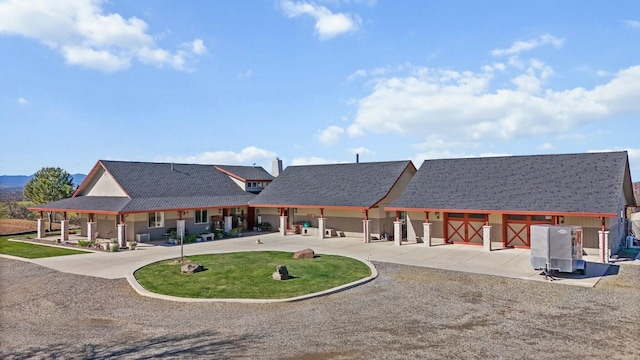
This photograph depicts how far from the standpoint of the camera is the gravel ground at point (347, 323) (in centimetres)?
1027

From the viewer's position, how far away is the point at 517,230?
2633cm

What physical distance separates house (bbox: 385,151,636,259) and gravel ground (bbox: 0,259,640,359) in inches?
272

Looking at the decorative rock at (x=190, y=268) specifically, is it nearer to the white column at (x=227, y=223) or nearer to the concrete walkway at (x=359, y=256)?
the concrete walkway at (x=359, y=256)

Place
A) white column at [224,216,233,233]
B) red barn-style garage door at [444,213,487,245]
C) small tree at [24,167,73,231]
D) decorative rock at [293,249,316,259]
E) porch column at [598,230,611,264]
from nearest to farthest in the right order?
porch column at [598,230,611,264]
decorative rock at [293,249,316,259]
red barn-style garage door at [444,213,487,245]
white column at [224,216,233,233]
small tree at [24,167,73,231]

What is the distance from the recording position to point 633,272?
19391mm

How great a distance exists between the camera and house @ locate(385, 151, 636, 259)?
2366cm

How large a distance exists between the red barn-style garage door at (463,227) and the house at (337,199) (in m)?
5.16

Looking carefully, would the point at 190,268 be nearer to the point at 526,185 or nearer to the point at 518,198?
the point at 518,198

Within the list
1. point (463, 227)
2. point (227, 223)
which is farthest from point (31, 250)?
point (463, 227)

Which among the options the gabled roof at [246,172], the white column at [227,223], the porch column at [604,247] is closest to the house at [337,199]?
the white column at [227,223]

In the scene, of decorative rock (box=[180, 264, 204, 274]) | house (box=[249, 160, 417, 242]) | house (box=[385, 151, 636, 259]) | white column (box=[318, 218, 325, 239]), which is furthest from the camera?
white column (box=[318, 218, 325, 239])

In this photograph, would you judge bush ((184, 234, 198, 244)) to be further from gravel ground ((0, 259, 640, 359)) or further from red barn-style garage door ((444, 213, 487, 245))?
red barn-style garage door ((444, 213, 487, 245))

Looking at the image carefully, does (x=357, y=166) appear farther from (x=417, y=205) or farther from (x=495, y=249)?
(x=495, y=249)

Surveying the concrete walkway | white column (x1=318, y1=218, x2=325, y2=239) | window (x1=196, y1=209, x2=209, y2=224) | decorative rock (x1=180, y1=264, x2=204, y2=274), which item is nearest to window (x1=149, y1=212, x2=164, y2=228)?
the concrete walkway
